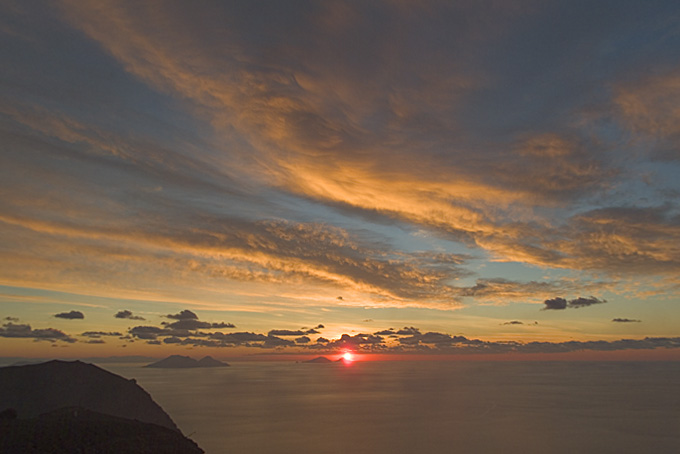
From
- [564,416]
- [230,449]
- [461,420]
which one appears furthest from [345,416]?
[564,416]

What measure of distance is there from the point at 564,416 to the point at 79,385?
19403 centimetres

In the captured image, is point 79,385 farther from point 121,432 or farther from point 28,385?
point 121,432

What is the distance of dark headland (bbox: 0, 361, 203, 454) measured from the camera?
55.0 meters

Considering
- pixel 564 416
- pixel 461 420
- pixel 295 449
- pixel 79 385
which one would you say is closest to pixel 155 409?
pixel 79 385

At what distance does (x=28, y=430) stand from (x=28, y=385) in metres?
59.3

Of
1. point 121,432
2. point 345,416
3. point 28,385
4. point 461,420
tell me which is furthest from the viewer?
point 345,416

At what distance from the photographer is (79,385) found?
4134 inches

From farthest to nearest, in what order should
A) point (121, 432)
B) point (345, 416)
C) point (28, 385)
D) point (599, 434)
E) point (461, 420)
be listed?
1. point (345, 416)
2. point (461, 420)
3. point (599, 434)
4. point (28, 385)
5. point (121, 432)

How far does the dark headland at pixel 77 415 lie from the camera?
5497cm

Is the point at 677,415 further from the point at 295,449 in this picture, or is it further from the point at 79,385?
the point at 79,385

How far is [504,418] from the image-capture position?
179 m

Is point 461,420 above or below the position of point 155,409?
below

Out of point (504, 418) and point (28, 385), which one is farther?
point (504, 418)

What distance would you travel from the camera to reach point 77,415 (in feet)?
225
